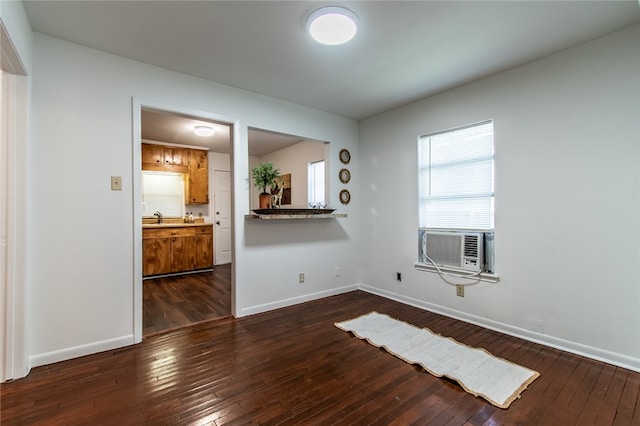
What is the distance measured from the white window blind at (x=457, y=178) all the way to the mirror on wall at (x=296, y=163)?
2.12m

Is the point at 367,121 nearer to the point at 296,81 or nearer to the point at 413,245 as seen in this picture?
the point at 296,81

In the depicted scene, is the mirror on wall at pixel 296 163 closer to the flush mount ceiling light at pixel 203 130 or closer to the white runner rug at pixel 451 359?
the flush mount ceiling light at pixel 203 130

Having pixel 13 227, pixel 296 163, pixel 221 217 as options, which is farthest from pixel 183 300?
pixel 296 163

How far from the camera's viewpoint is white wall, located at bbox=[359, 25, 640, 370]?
6.95 ft

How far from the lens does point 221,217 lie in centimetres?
641

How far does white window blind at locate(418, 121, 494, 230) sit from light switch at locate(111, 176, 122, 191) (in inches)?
122

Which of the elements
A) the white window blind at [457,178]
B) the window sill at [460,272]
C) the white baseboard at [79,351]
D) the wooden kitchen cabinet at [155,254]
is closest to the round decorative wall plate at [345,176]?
the white window blind at [457,178]

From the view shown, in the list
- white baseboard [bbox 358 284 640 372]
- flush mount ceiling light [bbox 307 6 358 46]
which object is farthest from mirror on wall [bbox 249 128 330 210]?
flush mount ceiling light [bbox 307 6 358 46]

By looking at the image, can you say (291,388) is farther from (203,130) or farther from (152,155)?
(152,155)

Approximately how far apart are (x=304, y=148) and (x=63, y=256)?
13.4ft

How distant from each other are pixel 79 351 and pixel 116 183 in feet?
4.52

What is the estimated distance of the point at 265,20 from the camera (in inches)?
79.2

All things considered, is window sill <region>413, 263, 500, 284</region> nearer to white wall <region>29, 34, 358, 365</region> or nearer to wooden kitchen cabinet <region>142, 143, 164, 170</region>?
white wall <region>29, 34, 358, 365</region>

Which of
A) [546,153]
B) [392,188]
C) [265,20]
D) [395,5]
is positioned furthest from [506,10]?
[392,188]
